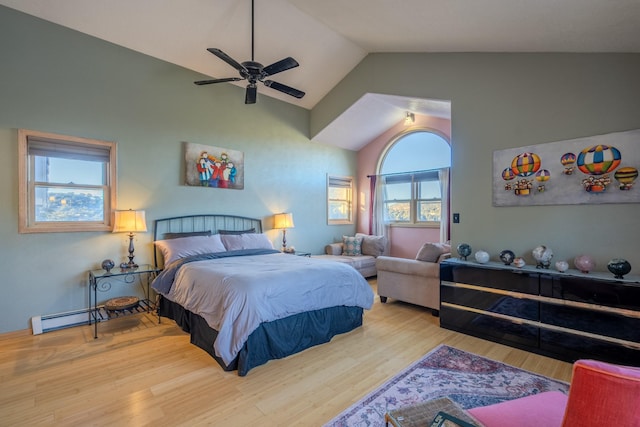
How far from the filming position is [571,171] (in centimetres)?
310

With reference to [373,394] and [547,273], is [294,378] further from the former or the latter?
[547,273]

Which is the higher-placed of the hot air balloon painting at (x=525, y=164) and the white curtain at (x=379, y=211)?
the hot air balloon painting at (x=525, y=164)

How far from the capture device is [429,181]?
6.20 m

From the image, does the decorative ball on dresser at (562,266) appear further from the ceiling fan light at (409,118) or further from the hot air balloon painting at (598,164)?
the ceiling fan light at (409,118)

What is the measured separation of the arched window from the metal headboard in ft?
10.2

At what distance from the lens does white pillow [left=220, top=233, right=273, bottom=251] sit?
451 cm

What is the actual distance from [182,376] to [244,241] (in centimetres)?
230

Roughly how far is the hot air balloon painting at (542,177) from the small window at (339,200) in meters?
4.07

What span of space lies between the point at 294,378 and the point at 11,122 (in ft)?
13.3

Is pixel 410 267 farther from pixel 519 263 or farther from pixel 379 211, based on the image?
pixel 379 211

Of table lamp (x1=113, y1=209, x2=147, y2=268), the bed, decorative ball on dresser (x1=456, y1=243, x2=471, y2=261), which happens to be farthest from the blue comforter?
decorative ball on dresser (x1=456, y1=243, x2=471, y2=261)

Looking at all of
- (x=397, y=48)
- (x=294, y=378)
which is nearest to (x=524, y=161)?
(x=397, y=48)

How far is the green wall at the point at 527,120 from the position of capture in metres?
2.88

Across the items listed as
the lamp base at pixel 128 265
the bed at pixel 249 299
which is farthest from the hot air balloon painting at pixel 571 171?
the lamp base at pixel 128 265
